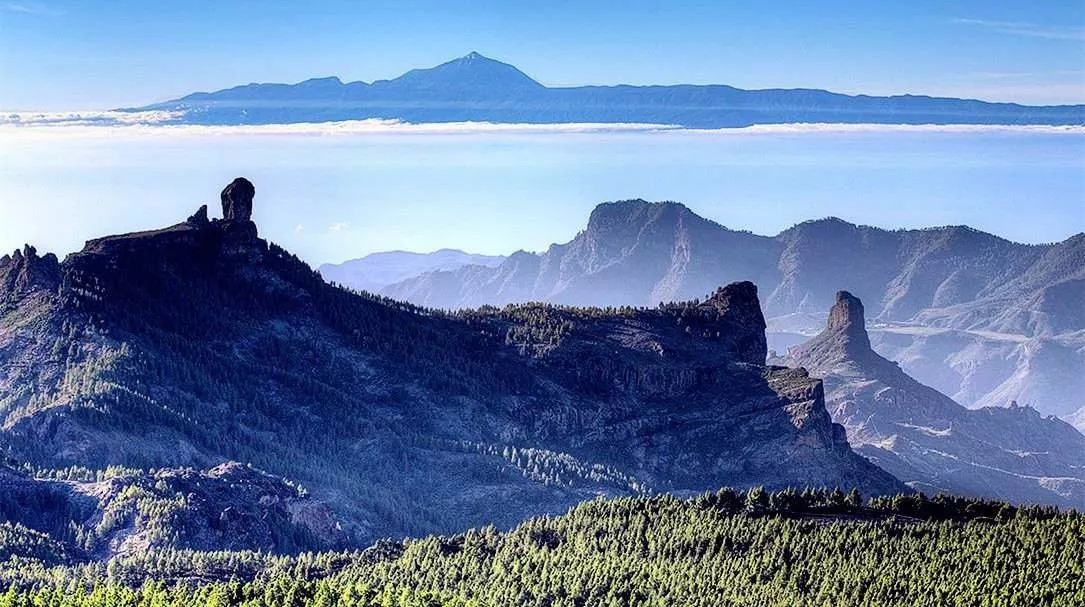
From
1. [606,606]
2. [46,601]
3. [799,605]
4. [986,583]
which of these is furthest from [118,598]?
[986,583]

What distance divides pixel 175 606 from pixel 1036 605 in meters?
62.7

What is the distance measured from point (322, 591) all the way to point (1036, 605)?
5366 cm

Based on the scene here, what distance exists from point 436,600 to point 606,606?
1320cm

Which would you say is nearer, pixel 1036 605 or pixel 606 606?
pixel 1036 605

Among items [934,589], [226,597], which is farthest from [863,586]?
[226,597]

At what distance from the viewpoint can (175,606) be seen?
7421 inches

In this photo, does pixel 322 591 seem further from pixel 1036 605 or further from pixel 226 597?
pixel 1036 605

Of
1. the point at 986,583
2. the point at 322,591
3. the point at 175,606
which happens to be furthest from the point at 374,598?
the point at 986,583

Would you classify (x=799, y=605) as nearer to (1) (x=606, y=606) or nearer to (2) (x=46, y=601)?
(1) (x=606, y=606)

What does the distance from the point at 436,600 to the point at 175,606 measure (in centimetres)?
2107

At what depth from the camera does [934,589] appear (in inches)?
7717

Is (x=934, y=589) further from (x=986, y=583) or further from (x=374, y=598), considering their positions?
(x=374, y=598)

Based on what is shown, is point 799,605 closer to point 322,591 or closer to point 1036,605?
point 1036,605

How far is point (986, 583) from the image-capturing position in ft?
643
